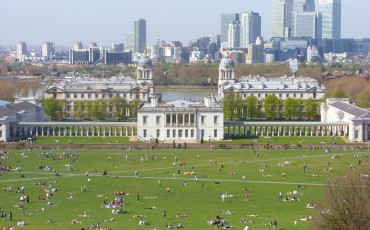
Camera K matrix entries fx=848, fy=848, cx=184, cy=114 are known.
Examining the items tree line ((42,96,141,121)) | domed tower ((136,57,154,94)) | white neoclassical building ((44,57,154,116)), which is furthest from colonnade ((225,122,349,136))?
domed tower ((136,57,154,94))

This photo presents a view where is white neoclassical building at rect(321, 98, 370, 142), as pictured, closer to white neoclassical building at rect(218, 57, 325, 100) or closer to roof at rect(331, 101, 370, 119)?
roof at rect(331, 101, 370, 119)

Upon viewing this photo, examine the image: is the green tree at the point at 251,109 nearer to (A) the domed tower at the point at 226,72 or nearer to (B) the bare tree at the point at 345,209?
(A) the domed tower at the point at 226,72

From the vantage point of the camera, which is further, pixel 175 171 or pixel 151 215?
pixel 175 171

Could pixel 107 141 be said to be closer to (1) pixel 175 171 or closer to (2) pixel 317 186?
(1) pixel 175 171

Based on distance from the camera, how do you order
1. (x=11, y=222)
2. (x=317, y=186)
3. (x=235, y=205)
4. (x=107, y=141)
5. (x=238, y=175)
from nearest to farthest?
(x=11, y=222), (x=235, y=205), (x=317, y=186), (x=238, y=175), (x=107, y=141)

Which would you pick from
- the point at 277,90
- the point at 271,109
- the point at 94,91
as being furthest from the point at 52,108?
the point at 277,90

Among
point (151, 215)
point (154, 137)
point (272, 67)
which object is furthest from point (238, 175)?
point (272, 67)

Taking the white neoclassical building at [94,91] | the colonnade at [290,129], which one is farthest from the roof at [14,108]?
the colonnade at [290,129]
